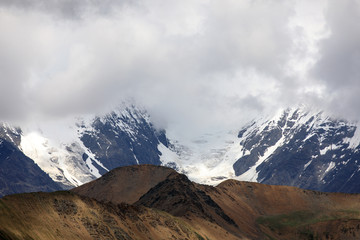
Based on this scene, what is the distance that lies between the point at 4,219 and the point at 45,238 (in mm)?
11431

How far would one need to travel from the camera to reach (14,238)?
183 m

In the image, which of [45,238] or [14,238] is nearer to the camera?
[14,238]

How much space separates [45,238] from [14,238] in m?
16.5

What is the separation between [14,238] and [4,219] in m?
11.1

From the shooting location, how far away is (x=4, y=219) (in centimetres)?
19325

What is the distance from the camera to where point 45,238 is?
654 ft
